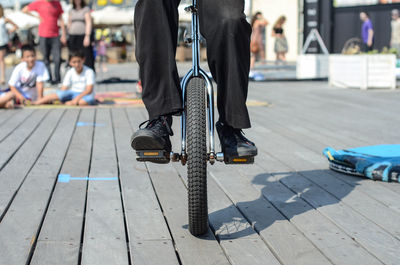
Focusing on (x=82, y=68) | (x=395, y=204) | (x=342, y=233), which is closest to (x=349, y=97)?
(x=82, y=68)

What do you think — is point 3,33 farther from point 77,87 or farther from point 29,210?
point 29,210

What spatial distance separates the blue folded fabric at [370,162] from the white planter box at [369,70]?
24.0 feet

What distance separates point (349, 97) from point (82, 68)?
420cm

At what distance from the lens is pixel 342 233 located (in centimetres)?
293

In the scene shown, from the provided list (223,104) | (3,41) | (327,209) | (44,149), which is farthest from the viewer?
(3,41)

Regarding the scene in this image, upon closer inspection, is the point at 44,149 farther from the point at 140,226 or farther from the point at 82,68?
the point at 82,68

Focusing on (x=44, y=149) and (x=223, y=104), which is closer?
(x=223, y=104)

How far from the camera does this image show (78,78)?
886 cm

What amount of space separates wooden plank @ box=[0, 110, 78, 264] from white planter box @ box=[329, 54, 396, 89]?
762 centimetres

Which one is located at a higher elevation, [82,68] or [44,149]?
[82,68]

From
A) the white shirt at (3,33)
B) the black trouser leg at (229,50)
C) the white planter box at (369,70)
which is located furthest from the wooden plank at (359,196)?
the white shirt at (3,33)

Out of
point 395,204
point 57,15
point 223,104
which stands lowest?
point 395,204

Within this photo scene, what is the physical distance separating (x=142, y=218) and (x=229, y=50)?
0.94 m

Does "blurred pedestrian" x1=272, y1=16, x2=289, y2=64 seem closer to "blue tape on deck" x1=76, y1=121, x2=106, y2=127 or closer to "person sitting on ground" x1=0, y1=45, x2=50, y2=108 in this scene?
"person sitting on ground" x1=0, y1=45, x2=50, y2=108
